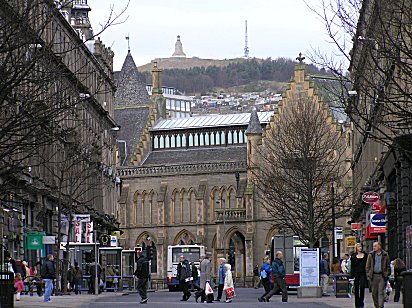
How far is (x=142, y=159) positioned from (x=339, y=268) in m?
77.0

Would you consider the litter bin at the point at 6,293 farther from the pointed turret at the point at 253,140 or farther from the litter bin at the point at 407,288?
the pointed turret at the point at 253,140

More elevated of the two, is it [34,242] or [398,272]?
[34,242]

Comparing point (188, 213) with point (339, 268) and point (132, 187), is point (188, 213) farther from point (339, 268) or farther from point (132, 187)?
point (339, 268)

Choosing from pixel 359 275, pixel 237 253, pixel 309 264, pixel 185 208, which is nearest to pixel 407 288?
pixel 359 275

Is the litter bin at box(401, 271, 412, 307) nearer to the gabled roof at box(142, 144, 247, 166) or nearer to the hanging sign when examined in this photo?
the hanging sign

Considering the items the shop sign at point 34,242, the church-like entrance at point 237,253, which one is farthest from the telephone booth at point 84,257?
the church-like entrance at point 237,253

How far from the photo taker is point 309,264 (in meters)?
50.5

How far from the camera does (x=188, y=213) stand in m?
132

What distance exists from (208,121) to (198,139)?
9.61 feet

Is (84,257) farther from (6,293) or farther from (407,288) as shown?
(407,288)

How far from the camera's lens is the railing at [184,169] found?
129750 mm

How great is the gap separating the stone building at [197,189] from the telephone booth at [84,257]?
5018cm

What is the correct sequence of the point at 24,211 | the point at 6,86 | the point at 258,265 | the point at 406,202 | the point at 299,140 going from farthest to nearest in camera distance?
Result: 1. the point at 258,265
2. the point at 299,140
3. the point at 24,211
4. the point at 406,202
5. the point at 6,86

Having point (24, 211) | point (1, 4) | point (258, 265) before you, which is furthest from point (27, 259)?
point (258, 265)
